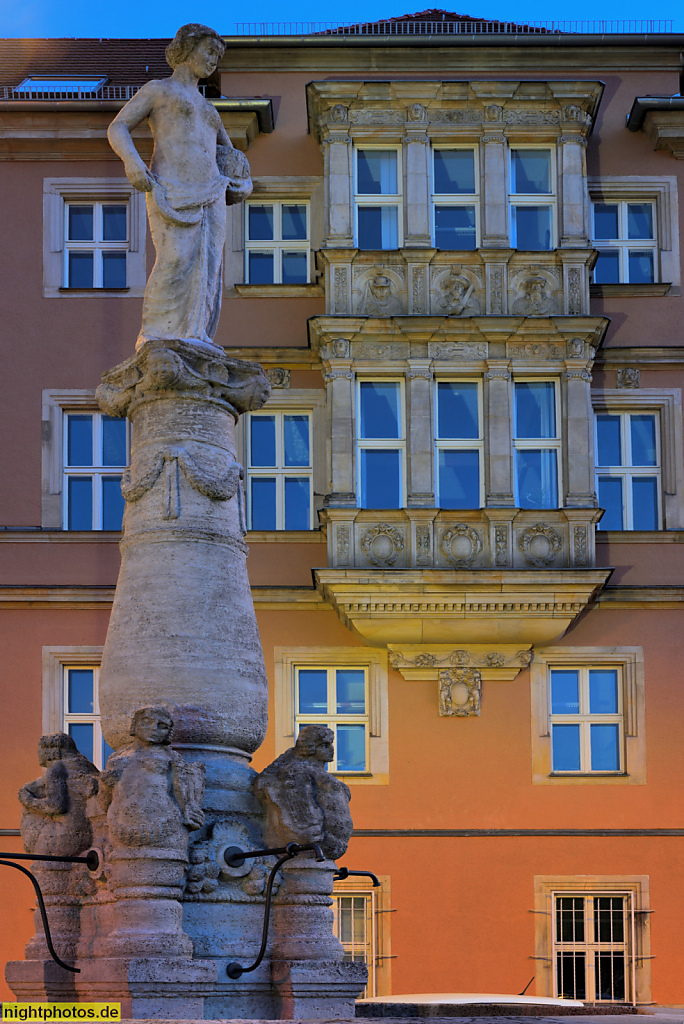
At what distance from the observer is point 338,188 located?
24094 millimetres

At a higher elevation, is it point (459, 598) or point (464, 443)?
point (464, 443)

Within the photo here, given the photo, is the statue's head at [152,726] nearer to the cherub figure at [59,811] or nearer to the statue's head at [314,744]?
the cherub figure at [59,811]

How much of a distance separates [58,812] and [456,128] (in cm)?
1674

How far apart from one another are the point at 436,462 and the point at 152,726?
14.6 metres

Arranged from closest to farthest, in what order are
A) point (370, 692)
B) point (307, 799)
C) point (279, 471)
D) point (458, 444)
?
1. point (307, 799)
2. point (370, 692)
3. point (458, 444)
4. point (279, 471)

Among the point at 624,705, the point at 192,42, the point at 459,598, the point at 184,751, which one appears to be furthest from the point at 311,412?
the point at 184,751

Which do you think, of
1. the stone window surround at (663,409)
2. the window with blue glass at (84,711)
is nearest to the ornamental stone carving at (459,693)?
the stone window surround at (663,409)

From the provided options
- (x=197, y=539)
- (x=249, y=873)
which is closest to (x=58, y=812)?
(x=249, y=873)

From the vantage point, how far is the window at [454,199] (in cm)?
2438

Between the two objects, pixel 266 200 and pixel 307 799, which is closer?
pixel 307 799

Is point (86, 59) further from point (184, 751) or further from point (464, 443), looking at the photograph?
point (184, 751)

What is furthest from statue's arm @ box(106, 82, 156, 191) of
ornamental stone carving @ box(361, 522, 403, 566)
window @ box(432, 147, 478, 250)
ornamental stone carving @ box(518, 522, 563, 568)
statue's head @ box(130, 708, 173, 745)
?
window @ box(432, 147, 478, 250)

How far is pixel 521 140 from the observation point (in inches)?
961

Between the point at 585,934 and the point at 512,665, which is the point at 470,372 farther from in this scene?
the point at 585,934
